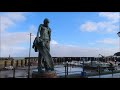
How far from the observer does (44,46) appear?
8.23 m

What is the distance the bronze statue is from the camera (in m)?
8.20

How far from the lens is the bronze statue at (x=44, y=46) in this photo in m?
8.20

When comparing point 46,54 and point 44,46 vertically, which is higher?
point 44,46
